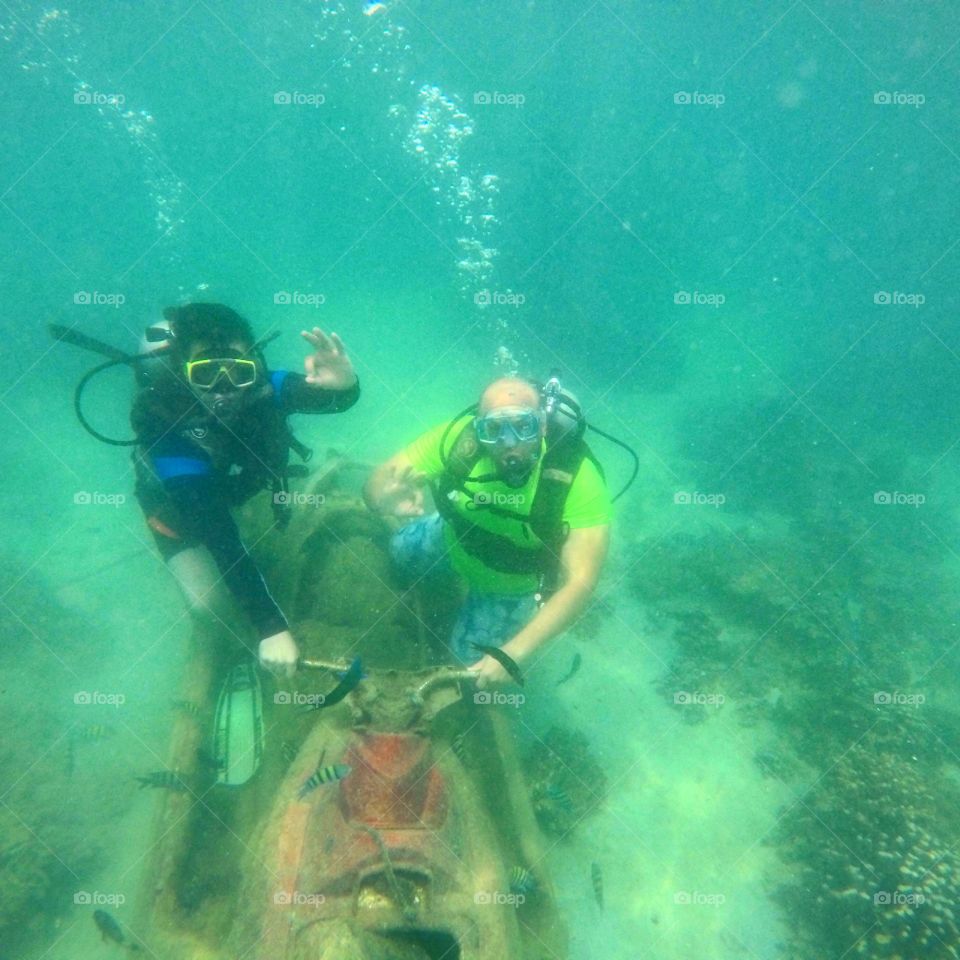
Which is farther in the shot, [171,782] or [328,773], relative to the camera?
[171,782]

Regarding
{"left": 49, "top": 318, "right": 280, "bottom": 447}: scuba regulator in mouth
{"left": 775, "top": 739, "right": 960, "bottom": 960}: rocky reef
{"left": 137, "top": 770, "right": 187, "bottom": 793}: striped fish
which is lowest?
{"left": 137, "top": 770, "right": 187, "bottom": 793}: striped fish

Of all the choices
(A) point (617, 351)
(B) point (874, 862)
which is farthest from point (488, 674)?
(A) point (617, 351)

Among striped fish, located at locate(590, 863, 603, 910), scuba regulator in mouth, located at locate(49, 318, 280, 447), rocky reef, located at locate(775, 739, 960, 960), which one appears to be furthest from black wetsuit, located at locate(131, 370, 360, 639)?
rocky reef, located at locate(775, 739, 960, 960)

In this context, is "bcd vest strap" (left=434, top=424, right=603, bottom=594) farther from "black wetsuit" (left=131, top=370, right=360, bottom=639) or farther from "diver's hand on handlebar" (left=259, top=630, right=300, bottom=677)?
"diver's hand on handlebar" (left=259, top=630, right=300, bottom=677)

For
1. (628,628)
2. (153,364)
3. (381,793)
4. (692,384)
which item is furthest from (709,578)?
(692,384)

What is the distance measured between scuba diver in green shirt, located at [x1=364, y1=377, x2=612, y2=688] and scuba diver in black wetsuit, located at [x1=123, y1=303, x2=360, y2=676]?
0.94 meters

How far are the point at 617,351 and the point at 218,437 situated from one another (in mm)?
24867

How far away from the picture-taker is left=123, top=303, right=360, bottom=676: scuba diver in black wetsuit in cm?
379

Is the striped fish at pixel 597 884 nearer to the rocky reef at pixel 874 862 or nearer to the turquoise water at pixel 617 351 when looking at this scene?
the turquoise water at pixel 617 351

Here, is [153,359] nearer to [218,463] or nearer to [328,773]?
[218,463]

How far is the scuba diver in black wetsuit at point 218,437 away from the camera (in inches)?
149

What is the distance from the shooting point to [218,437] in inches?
162

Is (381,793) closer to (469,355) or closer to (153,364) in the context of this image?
(153,364)

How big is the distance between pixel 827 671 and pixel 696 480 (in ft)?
24.2
